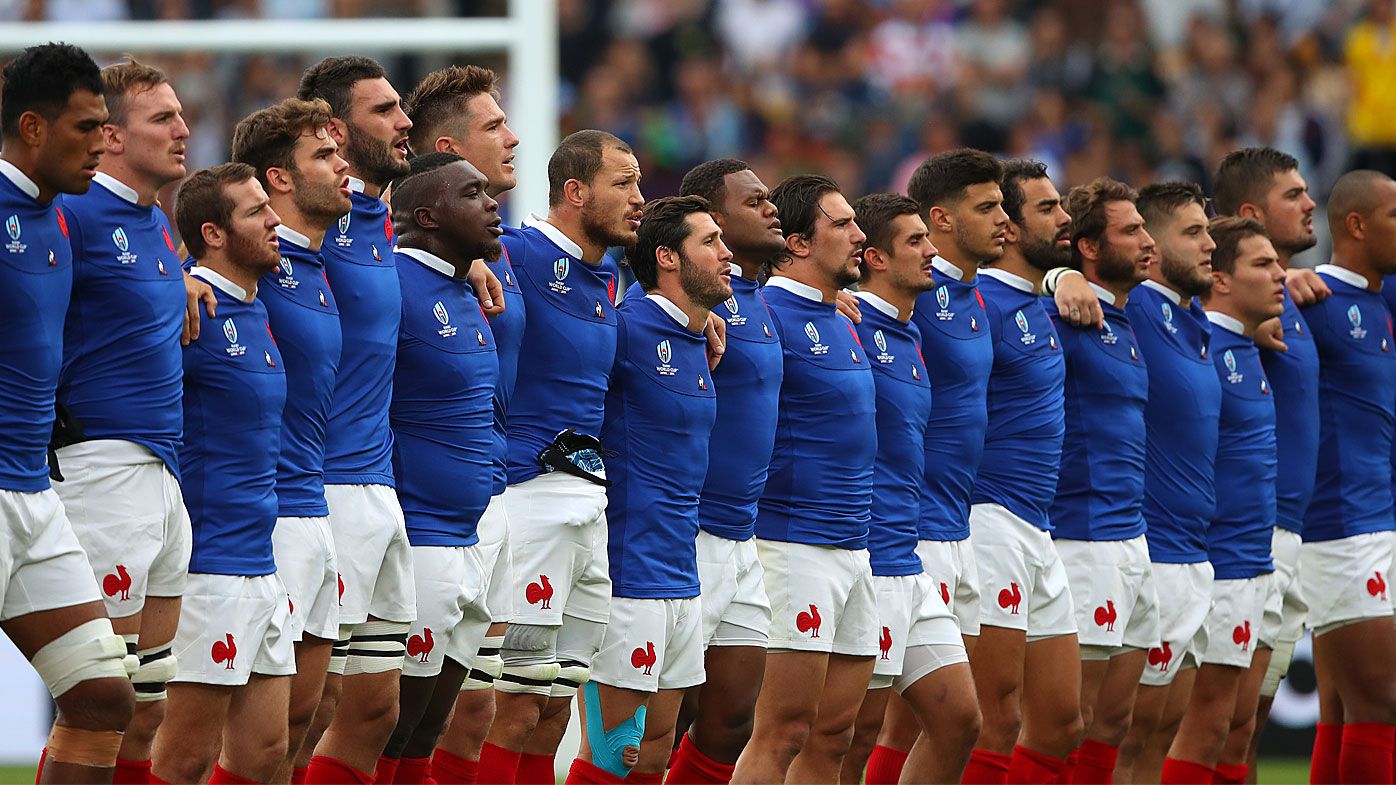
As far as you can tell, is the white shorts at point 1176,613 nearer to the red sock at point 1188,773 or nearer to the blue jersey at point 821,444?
the red sock at point 1188,773

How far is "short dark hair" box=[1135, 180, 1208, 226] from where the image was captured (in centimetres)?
911

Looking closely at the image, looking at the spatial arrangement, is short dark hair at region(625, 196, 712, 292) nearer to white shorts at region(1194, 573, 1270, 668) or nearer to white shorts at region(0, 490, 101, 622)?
white shorts at region(0, 490, 101, 622)

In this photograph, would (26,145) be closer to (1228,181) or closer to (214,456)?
(214,456)

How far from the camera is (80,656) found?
17.6ft

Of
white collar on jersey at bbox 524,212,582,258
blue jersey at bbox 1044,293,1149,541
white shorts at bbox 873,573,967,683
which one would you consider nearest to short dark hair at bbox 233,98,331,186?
white collar on jersey at bbox 524,212,582,258

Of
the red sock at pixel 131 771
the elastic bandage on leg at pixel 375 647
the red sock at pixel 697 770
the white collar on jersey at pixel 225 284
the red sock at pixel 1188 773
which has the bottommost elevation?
the red sock at pixel 1188 773

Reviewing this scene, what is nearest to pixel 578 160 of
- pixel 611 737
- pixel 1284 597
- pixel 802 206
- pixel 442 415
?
pixel 802 206

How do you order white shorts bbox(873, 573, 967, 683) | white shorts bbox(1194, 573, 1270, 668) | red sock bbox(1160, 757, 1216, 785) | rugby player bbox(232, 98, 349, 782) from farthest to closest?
red sock bbox(1160, 757, 1216, 785) → white shorts bbox(1194, 573, 1270, 668) → white shorts bbox(873, 573, 967, 683) → rugby player bbox(232, 98, 349, 782)

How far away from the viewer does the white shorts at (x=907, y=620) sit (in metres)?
7.70

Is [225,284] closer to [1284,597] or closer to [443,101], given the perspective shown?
[443,101]

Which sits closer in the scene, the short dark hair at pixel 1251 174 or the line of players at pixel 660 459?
the line of players at pixel 660 459

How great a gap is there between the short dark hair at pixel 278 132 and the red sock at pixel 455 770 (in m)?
2.06

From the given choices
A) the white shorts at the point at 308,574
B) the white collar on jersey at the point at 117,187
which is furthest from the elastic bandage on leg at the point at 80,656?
the white collar on jersey at the point at 117,187

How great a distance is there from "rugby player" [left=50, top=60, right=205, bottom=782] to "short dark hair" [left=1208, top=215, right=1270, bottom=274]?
5.08 meters
